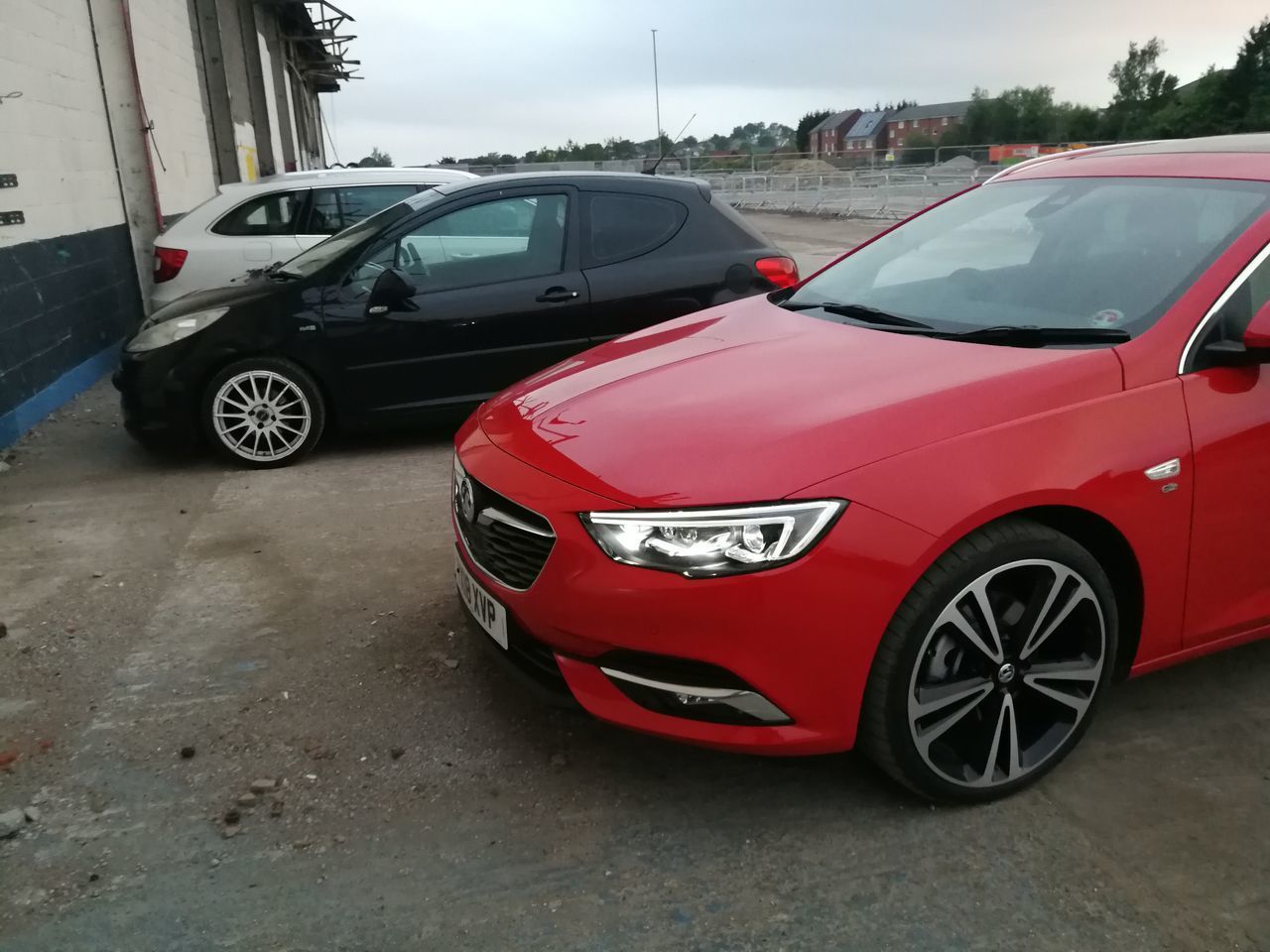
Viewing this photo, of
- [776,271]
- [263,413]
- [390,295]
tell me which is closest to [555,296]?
[390,295]

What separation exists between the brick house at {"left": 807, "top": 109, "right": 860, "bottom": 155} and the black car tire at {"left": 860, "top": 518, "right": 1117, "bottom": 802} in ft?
334

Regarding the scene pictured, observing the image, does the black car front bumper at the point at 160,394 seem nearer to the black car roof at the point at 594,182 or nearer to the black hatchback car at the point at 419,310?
the black hatchback car at the point at 419,310

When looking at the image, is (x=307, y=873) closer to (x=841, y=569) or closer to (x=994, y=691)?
(x=841, y=569)

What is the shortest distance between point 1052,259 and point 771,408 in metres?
1.21

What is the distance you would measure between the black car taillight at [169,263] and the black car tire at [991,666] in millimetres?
7210

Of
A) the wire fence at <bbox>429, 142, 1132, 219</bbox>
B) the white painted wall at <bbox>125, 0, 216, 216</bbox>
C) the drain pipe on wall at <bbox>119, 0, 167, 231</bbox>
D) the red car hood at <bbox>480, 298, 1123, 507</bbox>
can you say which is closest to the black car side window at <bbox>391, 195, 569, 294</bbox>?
the red car hood at <bbox>480, 298, 1123, 507</bbox>

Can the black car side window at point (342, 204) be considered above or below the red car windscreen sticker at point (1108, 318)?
above

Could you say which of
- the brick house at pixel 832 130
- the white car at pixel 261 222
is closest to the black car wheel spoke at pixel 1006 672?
the white car at pixel 261 222

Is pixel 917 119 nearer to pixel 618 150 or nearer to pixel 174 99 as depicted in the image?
pixel 618 150

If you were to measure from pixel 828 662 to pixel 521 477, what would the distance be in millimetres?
924

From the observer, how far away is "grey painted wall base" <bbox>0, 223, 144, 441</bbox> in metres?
6.64

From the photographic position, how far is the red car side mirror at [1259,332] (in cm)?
254

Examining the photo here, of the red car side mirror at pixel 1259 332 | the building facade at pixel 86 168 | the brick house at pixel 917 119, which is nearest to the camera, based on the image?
the red car side mirror at pixel 1259 332

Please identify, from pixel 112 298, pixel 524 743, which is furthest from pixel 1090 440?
pixel 112 298
